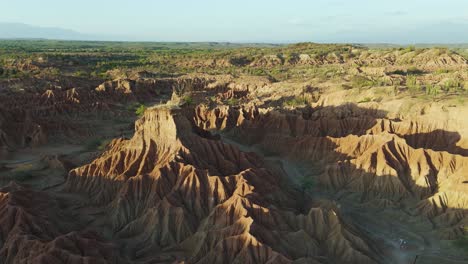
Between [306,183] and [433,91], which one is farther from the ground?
[433,91]

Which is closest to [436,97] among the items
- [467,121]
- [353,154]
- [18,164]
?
[467,121]

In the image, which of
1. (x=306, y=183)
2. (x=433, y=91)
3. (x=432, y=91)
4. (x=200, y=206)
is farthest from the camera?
(x=432, y=91)

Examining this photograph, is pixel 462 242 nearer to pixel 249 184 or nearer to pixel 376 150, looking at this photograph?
pixel 376 150

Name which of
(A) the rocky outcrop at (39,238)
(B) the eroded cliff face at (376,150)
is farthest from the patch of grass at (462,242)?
(A) the rocky outcrop at (39,238)

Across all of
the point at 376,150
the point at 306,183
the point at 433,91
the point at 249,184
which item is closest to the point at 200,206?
the point at 249,184

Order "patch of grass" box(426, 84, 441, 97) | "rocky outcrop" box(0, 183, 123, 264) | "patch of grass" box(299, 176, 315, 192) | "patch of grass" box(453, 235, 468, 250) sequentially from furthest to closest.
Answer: "patch of grass" box(426, 84, 441, 97)
"patch of grass" box(299, 176, 315, 192)
"patch of grass" box(453, 235, 468, 250)
"rocky outcrop" box(0, 183, 123, 264)

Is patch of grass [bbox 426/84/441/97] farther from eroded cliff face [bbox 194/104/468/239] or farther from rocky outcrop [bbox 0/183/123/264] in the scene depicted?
rocky outcrop [bbox 0/183/123/264]

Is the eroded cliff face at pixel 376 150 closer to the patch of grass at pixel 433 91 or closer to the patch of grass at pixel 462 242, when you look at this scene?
the patch of grass at pixel 462 242

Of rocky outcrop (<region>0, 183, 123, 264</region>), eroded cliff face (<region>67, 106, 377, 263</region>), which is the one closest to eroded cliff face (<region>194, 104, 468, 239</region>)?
eroded cliff face (<region>67, 106, 377, 263</region>)

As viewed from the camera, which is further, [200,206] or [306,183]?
[306,183]
